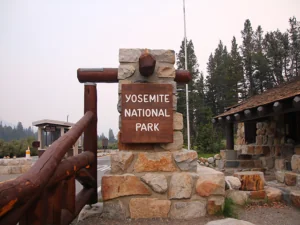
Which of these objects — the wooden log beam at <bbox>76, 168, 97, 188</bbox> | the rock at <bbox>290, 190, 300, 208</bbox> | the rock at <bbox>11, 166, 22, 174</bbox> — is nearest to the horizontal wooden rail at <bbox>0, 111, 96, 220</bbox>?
the wooden log beam at <bbox>76, 168, 97, 188</bbox>

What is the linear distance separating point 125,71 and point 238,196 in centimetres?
256

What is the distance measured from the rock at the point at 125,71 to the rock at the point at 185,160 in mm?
1180

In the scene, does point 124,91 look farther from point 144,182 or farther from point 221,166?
point 221,166

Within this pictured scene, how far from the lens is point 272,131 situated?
8.72 m

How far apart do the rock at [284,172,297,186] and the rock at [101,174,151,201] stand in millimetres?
3614

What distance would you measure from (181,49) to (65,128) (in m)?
27.0

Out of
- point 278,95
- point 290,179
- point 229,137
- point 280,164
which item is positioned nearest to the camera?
point 290,179

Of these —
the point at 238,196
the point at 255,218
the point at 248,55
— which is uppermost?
the point at 248,55

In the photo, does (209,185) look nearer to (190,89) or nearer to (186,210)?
(186,210)

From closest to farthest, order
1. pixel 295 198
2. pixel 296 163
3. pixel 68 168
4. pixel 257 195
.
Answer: pixel 68 168, pixel 295 198, pixel 257 195, pixel 296 163

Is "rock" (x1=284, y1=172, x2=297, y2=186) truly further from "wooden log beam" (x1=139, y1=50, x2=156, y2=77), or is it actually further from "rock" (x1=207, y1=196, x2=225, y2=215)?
"wooden log beam" (x1=139, y1=50, x2=156, y2=77)

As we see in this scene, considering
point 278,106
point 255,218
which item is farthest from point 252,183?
point 278,106

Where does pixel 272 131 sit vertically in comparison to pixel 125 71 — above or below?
below

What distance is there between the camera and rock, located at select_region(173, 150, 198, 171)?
3180mm
